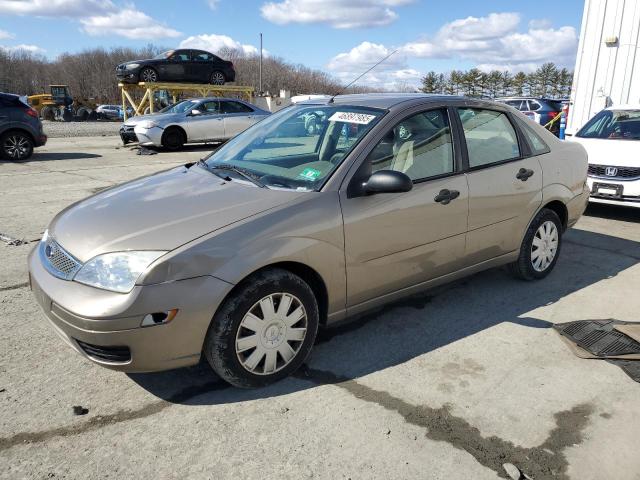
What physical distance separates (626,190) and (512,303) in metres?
3.88

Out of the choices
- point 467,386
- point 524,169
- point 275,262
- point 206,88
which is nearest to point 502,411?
point 467,386

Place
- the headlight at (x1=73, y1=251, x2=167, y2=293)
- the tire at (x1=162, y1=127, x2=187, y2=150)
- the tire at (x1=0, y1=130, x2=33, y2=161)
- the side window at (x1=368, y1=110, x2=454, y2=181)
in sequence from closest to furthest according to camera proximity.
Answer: the headlight at (x1=73, y1=251, x2=167, y2=293) < the side window at (x1=368, y1=110, x2=454, y2=181) < the tire at (x1=0, y1=130, x2=33, y2=161) < the tire at (x1=162, y1=127, x2=187, y2=150)

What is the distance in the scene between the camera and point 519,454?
99.1 inches

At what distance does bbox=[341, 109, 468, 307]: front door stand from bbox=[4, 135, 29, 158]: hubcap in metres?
12.3

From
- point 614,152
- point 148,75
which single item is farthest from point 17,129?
point 614,152

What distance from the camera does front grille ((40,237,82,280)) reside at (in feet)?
9.00

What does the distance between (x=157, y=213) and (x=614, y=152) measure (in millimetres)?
6757

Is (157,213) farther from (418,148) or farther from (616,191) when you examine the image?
(616,191)

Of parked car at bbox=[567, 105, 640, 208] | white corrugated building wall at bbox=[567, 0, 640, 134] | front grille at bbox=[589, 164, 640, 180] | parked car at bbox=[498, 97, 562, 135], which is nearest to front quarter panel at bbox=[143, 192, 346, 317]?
parked car at bbox=[567, 105, 640, 208]

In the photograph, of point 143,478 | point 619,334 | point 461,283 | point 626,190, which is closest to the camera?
point 143,478

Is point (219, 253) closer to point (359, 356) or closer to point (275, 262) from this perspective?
point (275, 262)

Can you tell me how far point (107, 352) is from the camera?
2645mm

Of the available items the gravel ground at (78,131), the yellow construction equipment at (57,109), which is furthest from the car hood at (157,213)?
the yellow construction equipment at (57,109)

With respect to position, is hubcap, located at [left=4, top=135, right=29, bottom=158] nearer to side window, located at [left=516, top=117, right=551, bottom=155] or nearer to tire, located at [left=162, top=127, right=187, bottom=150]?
tire, located at [left=162, top=127, right=187, bottom=150]
